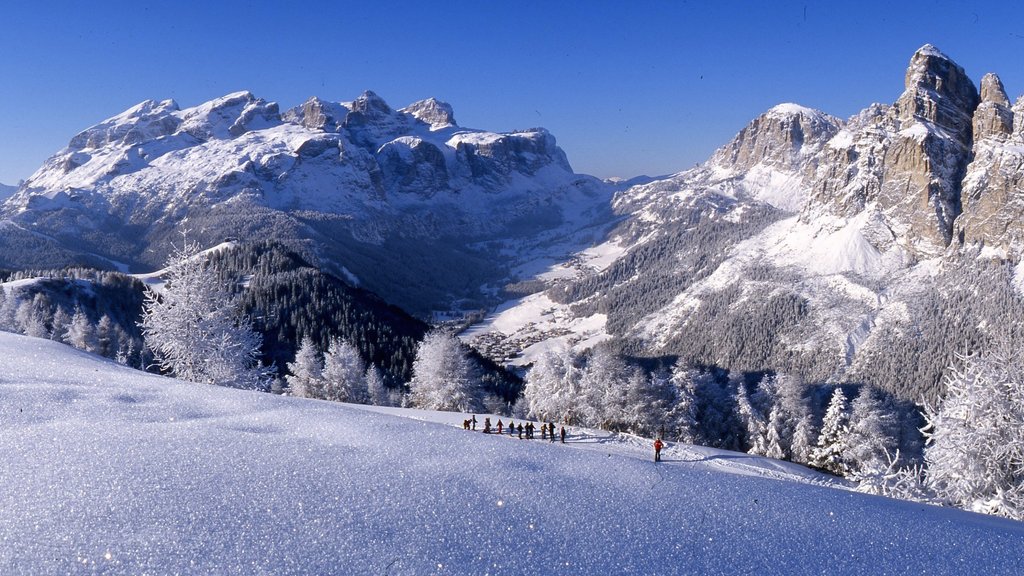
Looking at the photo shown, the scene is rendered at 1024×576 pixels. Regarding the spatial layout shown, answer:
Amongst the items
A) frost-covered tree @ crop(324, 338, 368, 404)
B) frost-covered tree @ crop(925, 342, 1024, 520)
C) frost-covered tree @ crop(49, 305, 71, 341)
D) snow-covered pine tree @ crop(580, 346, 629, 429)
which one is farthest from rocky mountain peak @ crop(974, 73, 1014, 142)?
frost-covered tree @ crop(49, 305, 71, 341)

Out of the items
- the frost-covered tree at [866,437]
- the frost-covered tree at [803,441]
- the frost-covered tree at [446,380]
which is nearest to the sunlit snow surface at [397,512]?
the frost-covered tree at [446,380]

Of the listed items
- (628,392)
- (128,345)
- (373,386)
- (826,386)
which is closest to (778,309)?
(826,386)

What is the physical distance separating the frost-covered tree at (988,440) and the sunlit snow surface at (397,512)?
9.90m

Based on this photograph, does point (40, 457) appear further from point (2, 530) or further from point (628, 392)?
point (628, 392)

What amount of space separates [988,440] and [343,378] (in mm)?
60759

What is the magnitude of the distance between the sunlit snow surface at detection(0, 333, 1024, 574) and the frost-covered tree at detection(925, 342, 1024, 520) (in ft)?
32.5

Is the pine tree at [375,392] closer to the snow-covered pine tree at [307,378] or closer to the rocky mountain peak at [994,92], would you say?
the snow-covered pine tree at [307,378]

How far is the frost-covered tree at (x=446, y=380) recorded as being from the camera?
60875 millimetres

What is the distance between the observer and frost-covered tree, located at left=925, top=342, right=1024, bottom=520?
1783cm

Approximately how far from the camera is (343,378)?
67188 mm

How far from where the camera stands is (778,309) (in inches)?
6860

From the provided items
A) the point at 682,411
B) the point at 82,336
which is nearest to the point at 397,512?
the point at 682,411

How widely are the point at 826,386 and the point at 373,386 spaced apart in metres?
105

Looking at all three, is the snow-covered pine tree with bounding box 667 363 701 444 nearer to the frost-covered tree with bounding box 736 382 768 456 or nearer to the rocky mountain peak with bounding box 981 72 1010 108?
the frost-covered tree with bounding box 736 382 768 456
